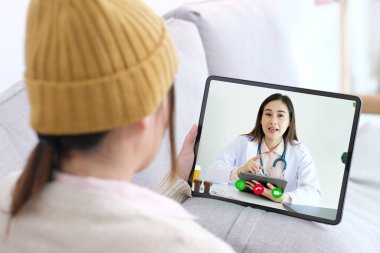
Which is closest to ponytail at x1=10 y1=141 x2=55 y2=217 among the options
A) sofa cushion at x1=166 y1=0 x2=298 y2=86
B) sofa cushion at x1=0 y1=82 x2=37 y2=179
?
sofa cushion at x1=0 y1=82 x2=37 y2=179

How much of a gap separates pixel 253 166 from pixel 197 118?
0.28 meters

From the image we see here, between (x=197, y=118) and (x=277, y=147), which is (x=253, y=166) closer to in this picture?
(x=277, y=147)

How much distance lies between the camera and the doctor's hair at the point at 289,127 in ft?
3.24

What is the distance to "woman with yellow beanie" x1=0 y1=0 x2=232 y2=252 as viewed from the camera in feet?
1.67

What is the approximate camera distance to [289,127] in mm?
990

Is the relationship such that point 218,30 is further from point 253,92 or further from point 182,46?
point 253,92

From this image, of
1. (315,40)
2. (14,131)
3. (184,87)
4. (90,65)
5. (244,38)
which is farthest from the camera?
(315,40)

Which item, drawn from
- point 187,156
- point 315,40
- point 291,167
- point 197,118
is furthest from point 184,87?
point 315,40

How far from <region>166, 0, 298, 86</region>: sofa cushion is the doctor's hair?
1.47ft

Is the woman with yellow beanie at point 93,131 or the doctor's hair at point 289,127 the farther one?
the doctor's hair at point 289,127

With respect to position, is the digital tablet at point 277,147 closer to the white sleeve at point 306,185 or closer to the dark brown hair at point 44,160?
the white sleeve at point 306,185

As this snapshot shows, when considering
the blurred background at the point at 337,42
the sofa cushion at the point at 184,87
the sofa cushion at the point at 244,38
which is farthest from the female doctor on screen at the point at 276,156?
the blurred background at the point at 337,42

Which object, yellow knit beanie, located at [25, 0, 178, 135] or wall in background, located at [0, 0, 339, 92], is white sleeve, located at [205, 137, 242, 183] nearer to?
yellow knit beanie, located at [25, 0, 178, 135]

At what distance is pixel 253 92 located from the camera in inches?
40.1
